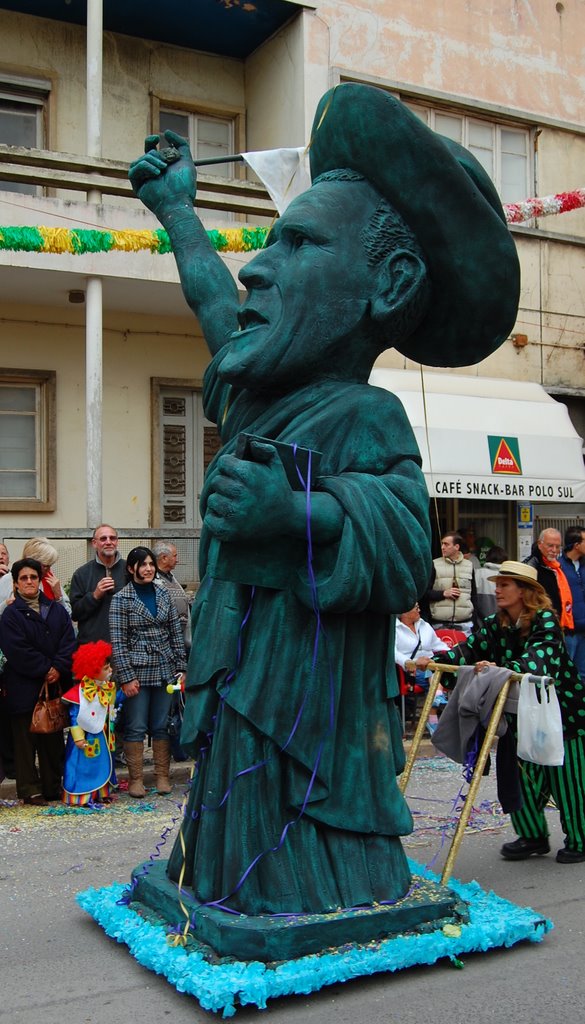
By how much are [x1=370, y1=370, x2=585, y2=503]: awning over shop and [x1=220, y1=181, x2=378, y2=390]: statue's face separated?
8435mm

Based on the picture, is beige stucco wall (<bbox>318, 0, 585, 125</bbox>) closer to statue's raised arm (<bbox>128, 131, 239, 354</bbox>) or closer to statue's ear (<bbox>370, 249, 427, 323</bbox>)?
A: statue's raised arm (<bbox>128, 131, 239, 354</bbox>)

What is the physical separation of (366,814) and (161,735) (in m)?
4.16

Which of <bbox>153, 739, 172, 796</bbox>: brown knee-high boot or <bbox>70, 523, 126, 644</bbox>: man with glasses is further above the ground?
<bbox>70, 523, 126, 644</bbox>: man with glasses

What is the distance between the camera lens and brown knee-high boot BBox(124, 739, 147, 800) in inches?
291

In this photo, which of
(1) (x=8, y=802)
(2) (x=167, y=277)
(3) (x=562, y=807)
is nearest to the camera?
(3) (x=562, y=807)

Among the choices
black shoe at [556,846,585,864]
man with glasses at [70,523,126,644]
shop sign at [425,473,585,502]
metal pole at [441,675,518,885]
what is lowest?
black shoe at [556,846,585,864]

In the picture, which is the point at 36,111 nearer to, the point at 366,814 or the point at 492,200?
the point at 492,200

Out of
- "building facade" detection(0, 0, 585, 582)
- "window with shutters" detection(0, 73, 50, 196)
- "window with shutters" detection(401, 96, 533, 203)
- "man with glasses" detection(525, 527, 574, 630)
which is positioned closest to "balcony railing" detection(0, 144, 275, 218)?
"building facade" detection(0, 0, 585, 582)

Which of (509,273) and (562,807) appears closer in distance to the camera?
(509,273)

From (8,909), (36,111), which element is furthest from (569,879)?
(36,111)

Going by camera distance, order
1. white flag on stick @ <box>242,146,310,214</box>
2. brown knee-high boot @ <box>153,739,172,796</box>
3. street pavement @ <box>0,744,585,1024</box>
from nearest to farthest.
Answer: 1. street pavement @ <box>0,744,585,1024</box>
2. white flag on stick @ <box>242,146,310,214</box>
3. brown knee-high boot @ <box>153,739,172,796</box>

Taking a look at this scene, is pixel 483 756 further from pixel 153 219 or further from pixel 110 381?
pixel 110 381

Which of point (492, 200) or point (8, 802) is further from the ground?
point (492, 200)

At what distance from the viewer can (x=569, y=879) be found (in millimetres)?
5242
